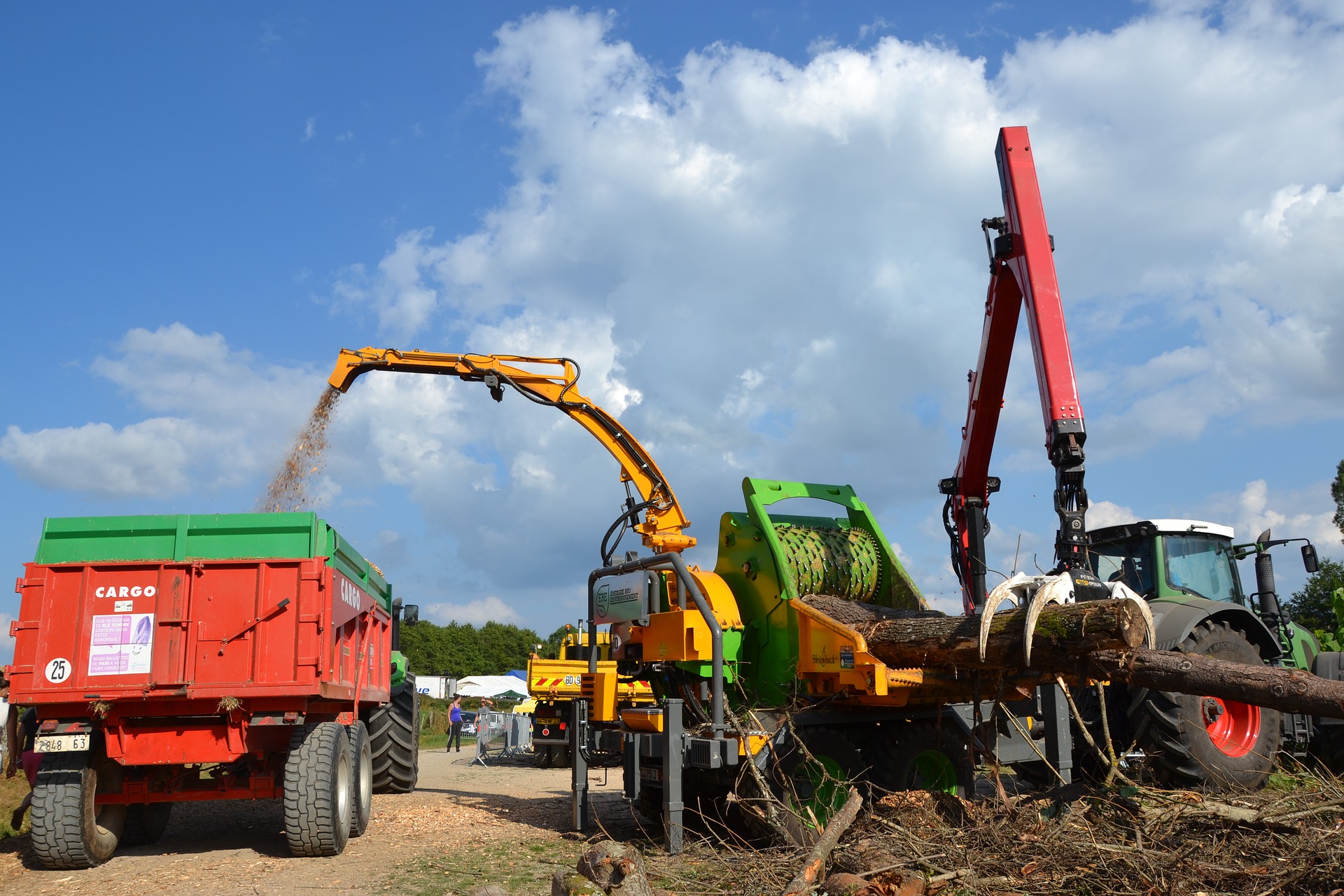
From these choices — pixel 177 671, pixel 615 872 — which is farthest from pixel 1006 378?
pixel 177 671

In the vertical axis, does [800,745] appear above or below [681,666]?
below

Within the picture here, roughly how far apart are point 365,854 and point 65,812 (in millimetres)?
2227

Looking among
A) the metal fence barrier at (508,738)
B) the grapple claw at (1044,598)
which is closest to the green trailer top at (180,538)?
the grapple claw at (1044,598)

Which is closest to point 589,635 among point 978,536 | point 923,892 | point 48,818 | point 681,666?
point 681,666

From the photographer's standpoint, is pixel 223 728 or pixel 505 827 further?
pixel 505 827

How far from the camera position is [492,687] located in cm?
4078

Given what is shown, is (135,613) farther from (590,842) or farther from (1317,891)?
(1317,891)

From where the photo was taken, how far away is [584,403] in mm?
13516

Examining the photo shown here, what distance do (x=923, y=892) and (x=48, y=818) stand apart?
21.2ft

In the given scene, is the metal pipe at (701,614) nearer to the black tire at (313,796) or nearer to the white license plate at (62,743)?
the black tire at (313,796)

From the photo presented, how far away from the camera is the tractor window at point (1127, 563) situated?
982 cm

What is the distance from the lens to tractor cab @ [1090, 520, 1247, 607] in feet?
32.1

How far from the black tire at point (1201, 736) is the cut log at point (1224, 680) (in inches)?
46.1

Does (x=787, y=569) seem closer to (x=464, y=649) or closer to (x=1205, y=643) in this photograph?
(x=1205, y=643)
